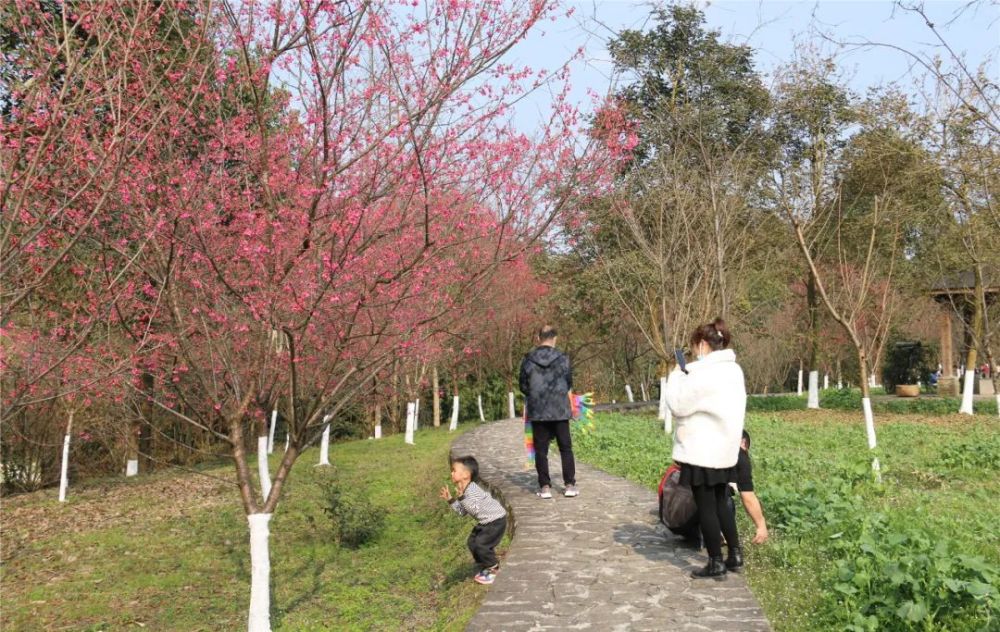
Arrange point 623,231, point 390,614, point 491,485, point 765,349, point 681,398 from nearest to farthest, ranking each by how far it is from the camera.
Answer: point 681,398
point 390,614
point 491,485
point 623,231
point 765,349

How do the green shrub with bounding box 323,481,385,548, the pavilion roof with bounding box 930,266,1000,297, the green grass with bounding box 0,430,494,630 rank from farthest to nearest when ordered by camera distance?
the pavilion roof with bounding box 930,266,1000,297 < the green shrub with bounding box 323,481,385,548 < the green grass with bounding box 0,430,494,630

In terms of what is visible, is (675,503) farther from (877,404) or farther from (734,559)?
(877,404)

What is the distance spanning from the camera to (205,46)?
18.5 ft

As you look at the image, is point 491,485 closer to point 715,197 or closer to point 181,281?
point 181,281

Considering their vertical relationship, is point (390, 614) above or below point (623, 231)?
below

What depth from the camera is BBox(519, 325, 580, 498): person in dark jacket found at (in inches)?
317

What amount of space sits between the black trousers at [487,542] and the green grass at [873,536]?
6.65ft

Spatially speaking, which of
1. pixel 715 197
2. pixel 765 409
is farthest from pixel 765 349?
pixel 715 197

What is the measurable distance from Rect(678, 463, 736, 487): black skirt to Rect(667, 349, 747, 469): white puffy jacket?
4 cm

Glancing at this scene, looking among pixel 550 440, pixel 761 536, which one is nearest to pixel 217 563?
pixel 550 440

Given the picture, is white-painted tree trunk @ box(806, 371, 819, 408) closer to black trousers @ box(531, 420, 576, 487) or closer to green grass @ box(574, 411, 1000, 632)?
green grass @ box(574, 411, 1000, 632)

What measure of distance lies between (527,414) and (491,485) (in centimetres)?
213

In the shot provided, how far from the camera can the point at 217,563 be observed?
940cm

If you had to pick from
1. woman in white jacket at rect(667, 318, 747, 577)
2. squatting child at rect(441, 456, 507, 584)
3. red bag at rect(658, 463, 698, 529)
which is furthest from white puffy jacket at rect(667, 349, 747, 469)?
squatting child at rect(441, 456, 507, 584)
